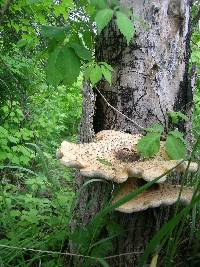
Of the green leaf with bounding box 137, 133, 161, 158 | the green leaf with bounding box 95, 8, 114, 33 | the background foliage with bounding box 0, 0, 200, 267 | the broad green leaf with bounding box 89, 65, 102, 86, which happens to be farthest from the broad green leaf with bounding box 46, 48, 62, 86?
the green leaf with bounding box 137, 133, 161, 158

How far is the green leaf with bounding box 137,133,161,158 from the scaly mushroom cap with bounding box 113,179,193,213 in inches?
8.4

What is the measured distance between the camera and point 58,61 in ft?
5.70

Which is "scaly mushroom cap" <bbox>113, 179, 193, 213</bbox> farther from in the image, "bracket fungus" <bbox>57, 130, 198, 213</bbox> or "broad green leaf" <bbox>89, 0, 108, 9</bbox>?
"broad green leaf" <bbox>89, 0, 108, 9</bbox>

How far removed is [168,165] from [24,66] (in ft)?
14.9

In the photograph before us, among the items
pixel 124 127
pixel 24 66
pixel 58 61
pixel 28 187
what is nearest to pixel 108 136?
pixel 124 127

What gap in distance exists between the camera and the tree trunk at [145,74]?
84.4 inches

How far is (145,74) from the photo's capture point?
7.23ft

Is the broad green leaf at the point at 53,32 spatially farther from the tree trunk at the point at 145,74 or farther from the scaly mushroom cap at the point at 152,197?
the scaly mushroom cap at the point at 152,197

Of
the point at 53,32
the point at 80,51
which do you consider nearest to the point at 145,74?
the point at 80,51

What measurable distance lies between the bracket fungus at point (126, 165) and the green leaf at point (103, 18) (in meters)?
0.64

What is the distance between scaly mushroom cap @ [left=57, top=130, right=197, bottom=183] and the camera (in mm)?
1682

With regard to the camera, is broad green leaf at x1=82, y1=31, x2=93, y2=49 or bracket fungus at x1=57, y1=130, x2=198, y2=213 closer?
bracket fungus at x1=57, y1=130, x2=198, y2=213

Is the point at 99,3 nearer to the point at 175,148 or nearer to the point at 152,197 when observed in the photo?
the point at 175,148

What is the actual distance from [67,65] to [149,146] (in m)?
0.57
